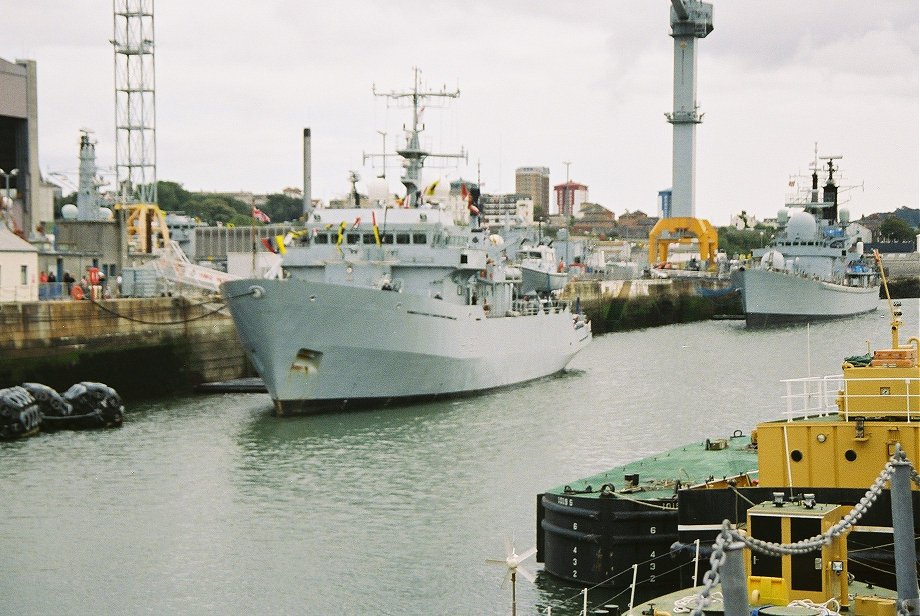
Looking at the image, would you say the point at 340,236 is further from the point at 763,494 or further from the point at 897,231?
the point at 897,231

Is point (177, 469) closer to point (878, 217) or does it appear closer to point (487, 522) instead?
point (487, 522)

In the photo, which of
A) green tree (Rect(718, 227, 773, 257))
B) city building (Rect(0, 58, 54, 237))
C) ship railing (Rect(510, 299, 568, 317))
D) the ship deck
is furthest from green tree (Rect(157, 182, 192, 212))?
the ship deck

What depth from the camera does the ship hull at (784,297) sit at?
7369 centimetres

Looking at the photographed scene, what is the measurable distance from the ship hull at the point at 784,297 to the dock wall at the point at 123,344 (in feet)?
122

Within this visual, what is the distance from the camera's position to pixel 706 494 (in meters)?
14.7

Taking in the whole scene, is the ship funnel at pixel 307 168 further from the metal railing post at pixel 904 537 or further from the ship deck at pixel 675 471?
the metal railing post at pixel 904 537

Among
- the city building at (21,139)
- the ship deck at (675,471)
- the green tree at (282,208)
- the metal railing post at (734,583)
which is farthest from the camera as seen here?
the green tree at (282,208)

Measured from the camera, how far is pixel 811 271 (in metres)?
85.2

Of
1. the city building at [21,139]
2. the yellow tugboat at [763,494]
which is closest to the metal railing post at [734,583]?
the yellow tugboat at [763,494]

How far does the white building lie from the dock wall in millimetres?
1989

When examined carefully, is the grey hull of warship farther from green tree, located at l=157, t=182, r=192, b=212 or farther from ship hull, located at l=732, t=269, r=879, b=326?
green tree, located at l=157, t=182, r=192, b=212

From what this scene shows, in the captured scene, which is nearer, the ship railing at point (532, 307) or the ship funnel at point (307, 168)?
the ship railing at point (532, 307)

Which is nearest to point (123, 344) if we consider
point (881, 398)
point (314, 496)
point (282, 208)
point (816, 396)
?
point (314, 496)

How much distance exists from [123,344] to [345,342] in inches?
339
